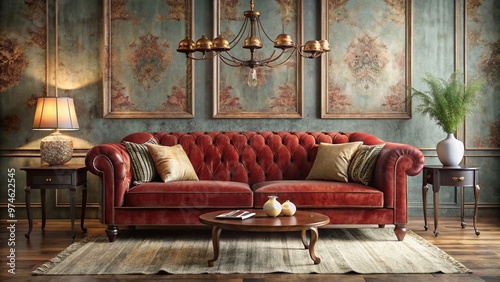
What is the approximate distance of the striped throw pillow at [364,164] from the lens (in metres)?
4.91

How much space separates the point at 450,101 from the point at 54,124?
3.55 metres

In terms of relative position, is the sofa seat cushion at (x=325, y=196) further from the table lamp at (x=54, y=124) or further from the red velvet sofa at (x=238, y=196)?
the table lamp at (x=54, y=124)

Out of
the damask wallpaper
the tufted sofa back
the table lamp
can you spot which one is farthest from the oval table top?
the damask wallpaper

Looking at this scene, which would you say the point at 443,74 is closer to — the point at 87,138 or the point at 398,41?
the point at 398,41

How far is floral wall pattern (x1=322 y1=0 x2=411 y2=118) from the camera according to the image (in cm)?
586

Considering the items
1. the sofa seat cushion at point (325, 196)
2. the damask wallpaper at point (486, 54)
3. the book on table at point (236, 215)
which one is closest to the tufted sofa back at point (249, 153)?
the sofa seat cushion at point (325, 196)

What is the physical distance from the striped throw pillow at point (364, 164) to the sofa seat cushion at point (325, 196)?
0.21 metres

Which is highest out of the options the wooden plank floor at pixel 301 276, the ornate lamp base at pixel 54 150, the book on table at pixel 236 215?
the ornate lamp base at pixel 54 150

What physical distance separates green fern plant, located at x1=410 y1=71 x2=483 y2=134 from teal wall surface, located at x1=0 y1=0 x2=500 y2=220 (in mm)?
383

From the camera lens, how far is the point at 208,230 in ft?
17.2

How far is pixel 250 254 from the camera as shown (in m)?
4.23

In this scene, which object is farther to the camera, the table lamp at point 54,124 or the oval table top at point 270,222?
the table lamp at point 54,124

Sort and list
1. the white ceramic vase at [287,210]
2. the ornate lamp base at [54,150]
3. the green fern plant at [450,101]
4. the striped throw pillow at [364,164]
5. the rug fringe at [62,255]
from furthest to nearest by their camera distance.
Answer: the green fern plant at [450,101], the ornate lamp base at [54,150], the striped throw pillow at [364,164], the white ceramic vase at [287,210], the rug fringe at [62,255]

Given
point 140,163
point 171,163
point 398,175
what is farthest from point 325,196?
point 140,163
